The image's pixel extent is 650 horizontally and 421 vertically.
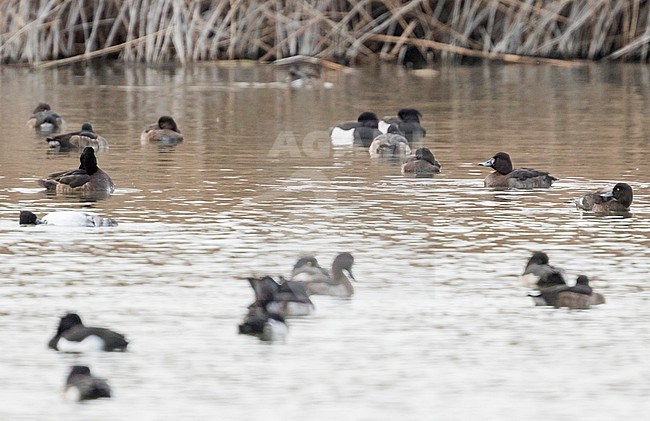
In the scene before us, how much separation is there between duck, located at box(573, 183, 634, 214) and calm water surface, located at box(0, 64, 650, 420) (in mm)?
245

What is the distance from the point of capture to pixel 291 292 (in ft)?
29.6

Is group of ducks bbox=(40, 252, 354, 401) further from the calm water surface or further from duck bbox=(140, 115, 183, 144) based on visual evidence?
duck bbox=(140, 115, 183, 144)

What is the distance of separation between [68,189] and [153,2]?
1685cm

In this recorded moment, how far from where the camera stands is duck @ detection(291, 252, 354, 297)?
953 cm

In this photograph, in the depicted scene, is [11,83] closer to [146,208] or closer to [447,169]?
[447,169]

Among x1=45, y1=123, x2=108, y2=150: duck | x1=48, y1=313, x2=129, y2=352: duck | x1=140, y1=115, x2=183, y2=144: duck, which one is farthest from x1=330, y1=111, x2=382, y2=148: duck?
x1=48, y1=313, x2=129, y2=352: duck

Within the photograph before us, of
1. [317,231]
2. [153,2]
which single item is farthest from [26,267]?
[153,2]

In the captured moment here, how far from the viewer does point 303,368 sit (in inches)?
314

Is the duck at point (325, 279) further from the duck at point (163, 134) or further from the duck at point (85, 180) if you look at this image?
the duck at point (163, 134)

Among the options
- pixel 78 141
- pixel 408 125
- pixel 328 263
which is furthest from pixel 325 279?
pixel 408 125

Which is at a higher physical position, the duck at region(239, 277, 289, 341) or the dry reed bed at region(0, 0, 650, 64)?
the dry reed bed at region(0, 0, 650, 64)

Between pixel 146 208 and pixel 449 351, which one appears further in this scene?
pixel 146 208

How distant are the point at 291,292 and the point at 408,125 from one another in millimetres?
10652

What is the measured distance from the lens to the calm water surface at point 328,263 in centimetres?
756
